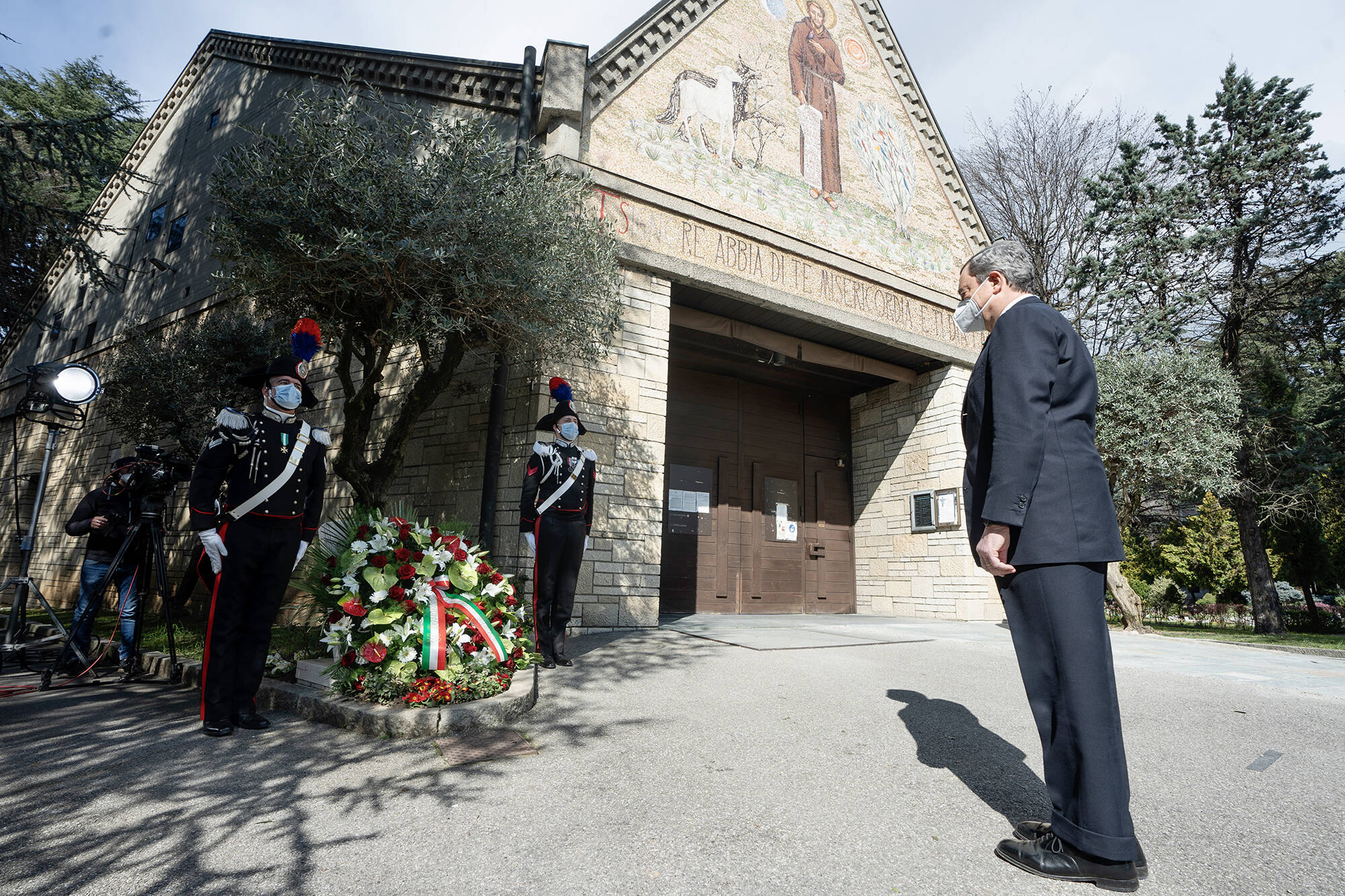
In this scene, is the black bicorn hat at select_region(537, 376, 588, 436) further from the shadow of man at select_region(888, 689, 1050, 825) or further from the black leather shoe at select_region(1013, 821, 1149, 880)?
the black leather shoe at select_region(1013, 821, 1149, 880)

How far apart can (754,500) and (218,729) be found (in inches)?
377

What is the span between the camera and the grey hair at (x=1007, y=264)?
262cm

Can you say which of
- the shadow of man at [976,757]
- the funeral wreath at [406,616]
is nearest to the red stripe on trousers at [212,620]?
the funeral wreath at [406,616]

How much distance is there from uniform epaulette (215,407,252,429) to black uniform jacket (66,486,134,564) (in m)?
3.22

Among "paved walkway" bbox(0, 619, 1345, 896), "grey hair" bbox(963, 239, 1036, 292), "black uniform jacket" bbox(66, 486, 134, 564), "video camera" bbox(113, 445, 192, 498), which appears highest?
"grey hair" bbox(963, 239, 1036, 292)

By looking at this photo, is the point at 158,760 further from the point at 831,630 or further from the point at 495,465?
the point at 831,630

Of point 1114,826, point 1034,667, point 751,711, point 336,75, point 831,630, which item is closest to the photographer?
point 1114,826

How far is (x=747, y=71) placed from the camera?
10539 millimetres

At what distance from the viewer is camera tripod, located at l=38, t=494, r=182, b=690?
525 cm

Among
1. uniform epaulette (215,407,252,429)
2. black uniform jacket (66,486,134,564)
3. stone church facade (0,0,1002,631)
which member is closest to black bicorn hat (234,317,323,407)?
uniform epaulette (215,407,252,429)

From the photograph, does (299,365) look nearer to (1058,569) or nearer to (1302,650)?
(1058,569)

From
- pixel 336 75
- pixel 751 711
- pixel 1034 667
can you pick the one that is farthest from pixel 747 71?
pixel 1034 667

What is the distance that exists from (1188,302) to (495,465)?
15299mm

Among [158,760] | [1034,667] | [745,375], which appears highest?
[745,375]
